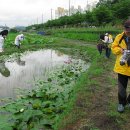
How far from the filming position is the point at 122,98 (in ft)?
19.6

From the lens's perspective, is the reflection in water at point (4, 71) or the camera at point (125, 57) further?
the reflection in water at point (4, 71)

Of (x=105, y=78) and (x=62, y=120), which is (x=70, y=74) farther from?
(x=62, y=120)

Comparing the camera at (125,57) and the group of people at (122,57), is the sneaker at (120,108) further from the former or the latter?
the camera at (125,57)

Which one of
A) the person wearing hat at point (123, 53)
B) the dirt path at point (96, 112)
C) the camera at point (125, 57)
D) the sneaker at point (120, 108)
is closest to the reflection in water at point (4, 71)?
the dirt path at point (96, 112)

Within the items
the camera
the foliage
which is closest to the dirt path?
the foliage

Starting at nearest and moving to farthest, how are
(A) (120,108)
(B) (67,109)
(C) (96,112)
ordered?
(A) (120,108)
(C) (96,112)
(B) (67,109)

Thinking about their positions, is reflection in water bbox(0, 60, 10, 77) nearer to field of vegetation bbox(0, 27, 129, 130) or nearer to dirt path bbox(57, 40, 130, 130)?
field of vegetation bbox(0, 27, 129, 130)

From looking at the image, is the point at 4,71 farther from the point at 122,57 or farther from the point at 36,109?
the point at 122,57

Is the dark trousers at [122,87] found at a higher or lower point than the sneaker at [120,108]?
higher

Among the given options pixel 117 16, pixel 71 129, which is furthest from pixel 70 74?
pixel 117 16

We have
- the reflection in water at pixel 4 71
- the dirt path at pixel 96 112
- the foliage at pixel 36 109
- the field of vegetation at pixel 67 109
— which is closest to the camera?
the dirt path at pixel 96 112

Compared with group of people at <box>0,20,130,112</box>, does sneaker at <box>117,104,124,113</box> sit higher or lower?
lower

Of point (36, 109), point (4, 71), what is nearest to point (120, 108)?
point (36, 109)

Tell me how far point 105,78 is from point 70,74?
1.61 m
